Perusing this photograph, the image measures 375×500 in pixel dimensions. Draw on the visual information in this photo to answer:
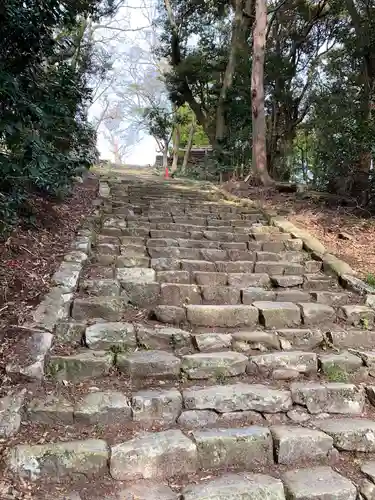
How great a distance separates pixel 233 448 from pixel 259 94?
8232 millimetres

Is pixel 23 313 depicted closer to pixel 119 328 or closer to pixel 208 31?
pixel 119 328

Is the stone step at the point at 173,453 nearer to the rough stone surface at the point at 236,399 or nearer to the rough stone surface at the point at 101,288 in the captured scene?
the rough stone surface at the point at 236,399

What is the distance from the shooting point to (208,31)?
48.6 ft

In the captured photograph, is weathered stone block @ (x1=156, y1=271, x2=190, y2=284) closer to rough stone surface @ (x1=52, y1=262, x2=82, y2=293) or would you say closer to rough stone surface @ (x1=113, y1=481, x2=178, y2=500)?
rough stone surface @ (x1=52, y1=262, x2=82, y2=293)

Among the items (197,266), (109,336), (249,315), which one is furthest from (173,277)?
(109,336)

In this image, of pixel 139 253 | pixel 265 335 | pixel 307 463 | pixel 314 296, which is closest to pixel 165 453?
pixel 307 463

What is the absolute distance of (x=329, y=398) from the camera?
2.91m

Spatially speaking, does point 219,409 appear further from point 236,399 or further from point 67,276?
point 67,276

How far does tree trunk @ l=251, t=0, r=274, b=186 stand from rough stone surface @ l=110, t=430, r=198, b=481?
7318 millimetres

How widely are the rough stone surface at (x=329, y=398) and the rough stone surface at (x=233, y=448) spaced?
0.48 meters

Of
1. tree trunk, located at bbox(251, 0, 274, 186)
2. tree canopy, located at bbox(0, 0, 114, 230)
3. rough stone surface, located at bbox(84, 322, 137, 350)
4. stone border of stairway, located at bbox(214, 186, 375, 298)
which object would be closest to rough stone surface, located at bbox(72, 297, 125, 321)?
rough stone surface, located at bbox(84, 322, 137, 350)

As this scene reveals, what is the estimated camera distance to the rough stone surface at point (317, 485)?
7.23ft

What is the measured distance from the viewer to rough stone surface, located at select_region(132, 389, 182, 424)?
2570mm

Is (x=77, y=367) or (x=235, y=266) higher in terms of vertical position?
(x=235, y=266)
